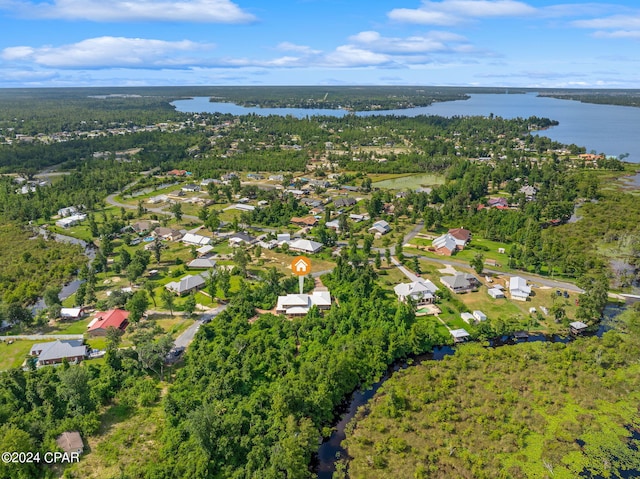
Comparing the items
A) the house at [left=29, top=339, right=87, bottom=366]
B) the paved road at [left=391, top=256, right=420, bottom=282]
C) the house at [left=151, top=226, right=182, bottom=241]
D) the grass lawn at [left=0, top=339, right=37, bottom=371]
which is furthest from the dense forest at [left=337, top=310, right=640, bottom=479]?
the house at [left=151, top=226, right=182, bottom=241]

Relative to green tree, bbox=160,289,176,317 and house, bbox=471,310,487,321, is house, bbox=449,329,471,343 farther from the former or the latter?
green tree, bbox=160,289,176,317

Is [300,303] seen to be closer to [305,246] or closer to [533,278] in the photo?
[305,246]

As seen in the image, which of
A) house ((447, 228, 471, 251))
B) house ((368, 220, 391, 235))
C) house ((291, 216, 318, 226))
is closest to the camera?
house ((447, 228, 471, 251))

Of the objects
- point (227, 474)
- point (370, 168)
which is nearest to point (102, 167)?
point (370, 168)

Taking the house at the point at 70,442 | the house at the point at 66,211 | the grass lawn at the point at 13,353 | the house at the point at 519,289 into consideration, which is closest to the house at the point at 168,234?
the house at the point at 66,211

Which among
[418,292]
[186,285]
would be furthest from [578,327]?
[186,285]

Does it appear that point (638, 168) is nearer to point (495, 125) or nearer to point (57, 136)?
point (495, 125)
